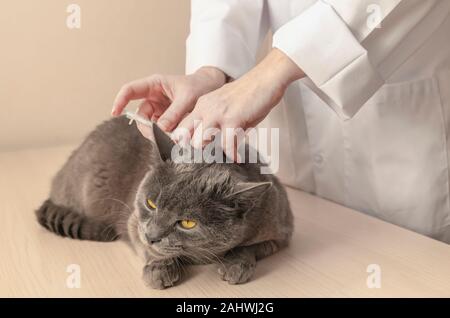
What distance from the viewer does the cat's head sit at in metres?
0.98

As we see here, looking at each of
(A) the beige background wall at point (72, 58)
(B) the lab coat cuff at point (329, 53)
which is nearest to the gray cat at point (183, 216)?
(B) the lab coat cuff at point (329, 53)

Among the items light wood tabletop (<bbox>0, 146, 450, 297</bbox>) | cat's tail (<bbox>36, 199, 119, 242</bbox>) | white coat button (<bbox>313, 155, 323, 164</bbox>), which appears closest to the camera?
light wood tabletop (<bbox>0, 146, 450, 297</bbox>)

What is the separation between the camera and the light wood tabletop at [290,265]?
0.96 m

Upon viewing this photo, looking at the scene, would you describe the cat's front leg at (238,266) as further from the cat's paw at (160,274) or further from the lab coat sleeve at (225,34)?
the lab coat sleeve at (225,34)

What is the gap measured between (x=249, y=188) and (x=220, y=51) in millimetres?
489

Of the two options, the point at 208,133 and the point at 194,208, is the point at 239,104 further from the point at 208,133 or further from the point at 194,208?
the point at 194,208

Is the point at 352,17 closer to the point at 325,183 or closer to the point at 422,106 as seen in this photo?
the point at 422,106

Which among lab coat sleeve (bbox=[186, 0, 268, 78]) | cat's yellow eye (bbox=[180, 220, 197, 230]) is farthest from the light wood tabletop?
lab coat sleeve (bbox=[186, 0, 268, 78])

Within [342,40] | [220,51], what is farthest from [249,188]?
[220,51]

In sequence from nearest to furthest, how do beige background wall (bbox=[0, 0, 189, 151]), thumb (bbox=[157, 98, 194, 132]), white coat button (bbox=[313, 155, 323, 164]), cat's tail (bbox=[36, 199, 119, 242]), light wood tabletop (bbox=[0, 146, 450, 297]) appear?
light wood tabletop (bbox=[0, 146, 450, 297]) < thumb (bbox=[157, 98, 194, 132]) < cat's tail (bbox=[36, 199, 119, 242]) < white coat button (bbox=[313, 155, 323, 164]) < beige background wall (bbox=[0, 0, 189, 151])

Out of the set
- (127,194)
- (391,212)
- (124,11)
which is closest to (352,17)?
(391,212)

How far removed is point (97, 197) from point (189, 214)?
1.53ft

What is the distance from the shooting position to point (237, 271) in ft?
3.24

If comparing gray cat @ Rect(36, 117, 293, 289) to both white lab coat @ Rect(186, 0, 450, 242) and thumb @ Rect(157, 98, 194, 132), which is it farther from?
white lab coat @ Rect(186, 0, 450, 242)
